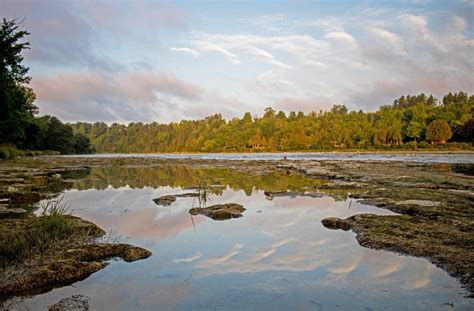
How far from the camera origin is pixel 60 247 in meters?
7.20

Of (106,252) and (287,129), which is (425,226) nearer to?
(106,252)

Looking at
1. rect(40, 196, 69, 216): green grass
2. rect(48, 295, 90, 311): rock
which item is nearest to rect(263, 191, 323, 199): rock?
rect(40, 196, 69, 216): green grass

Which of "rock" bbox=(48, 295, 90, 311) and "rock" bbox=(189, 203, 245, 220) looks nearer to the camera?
"rock" bbox=(48, 295, 90, 311)

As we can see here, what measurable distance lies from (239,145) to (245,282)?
177m

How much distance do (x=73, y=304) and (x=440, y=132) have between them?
412 ft

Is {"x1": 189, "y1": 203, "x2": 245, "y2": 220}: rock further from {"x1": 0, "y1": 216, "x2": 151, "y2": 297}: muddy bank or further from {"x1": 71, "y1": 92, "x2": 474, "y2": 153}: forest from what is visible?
{"x1": 71, "y1": 92, "x2": 474, "y2": 153}: forest

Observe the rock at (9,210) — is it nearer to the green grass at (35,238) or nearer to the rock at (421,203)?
the green grass at (35,238)

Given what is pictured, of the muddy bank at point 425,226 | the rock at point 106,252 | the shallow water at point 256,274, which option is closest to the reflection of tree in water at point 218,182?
the muddy bank at point 425,226

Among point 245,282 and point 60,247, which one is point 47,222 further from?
point 245,282

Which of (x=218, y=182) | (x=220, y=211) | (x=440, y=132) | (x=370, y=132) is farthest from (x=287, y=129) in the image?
(x=220, y=211)

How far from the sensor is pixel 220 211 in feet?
Result: 36.7

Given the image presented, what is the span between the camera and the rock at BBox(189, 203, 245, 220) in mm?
10961

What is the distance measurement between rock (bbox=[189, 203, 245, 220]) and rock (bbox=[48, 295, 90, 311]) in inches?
236

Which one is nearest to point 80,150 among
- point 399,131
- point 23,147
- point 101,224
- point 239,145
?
point 23,147
